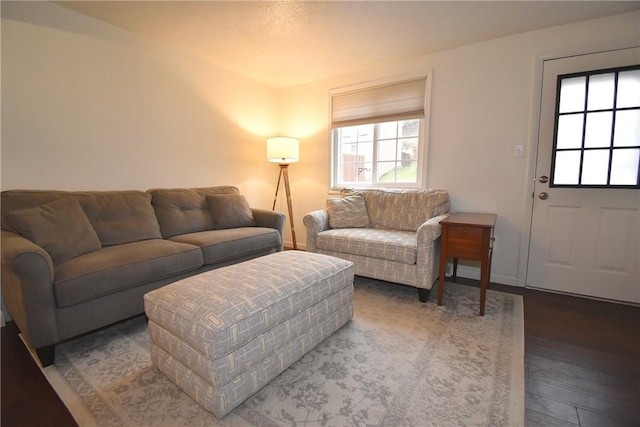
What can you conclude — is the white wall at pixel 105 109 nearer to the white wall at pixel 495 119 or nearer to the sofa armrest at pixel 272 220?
the sofa armrest at pixel 272 220

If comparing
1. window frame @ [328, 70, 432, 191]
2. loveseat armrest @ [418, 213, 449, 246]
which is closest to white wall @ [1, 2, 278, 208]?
window frame @ [328, 70, 432, 191]

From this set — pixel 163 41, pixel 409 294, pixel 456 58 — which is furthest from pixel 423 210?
pixel 163 41

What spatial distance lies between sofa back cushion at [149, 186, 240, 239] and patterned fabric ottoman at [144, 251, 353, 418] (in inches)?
50.5

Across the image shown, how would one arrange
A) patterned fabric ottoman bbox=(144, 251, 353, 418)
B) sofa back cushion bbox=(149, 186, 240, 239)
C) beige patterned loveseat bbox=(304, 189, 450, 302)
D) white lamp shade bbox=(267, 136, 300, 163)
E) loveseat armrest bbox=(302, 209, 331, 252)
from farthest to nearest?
white lamp shade bbox=(267, 136, 300, 163) → loveseat armrest bbox=(302, 209, 331, 252) → sofa back cushion bbox=(149, 186, 240, 239) → beige patterned loveseat bbox=(304, 189, 450, 302) → patterned fabric ottoman bbox=(144, 251, 353, 418)

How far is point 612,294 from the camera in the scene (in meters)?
2.42

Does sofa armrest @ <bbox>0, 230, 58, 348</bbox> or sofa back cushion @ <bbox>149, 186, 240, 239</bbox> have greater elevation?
sofa back cushion @ <bbox>149, 186, 240, 239</bbox>

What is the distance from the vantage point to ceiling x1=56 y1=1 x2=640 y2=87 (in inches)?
85.7

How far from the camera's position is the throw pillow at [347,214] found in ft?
10.1

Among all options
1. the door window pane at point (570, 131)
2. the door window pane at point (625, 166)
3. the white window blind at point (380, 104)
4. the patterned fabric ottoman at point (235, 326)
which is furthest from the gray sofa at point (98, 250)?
the door window pane at point (625, 166)

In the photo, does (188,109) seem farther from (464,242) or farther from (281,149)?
(464,242)

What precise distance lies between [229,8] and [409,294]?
2711mm

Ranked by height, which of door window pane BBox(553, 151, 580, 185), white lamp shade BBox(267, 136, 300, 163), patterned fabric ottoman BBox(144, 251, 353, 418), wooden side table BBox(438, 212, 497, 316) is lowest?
patterned fabric ottoman BBox(144, 251, 353, 418)

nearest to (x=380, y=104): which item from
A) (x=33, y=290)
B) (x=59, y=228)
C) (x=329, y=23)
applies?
(x=329, y=23)

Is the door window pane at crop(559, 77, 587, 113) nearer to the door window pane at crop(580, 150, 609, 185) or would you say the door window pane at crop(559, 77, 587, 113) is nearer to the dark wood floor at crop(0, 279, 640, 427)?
the door window pane at crop(580, 150, 609, 185)
